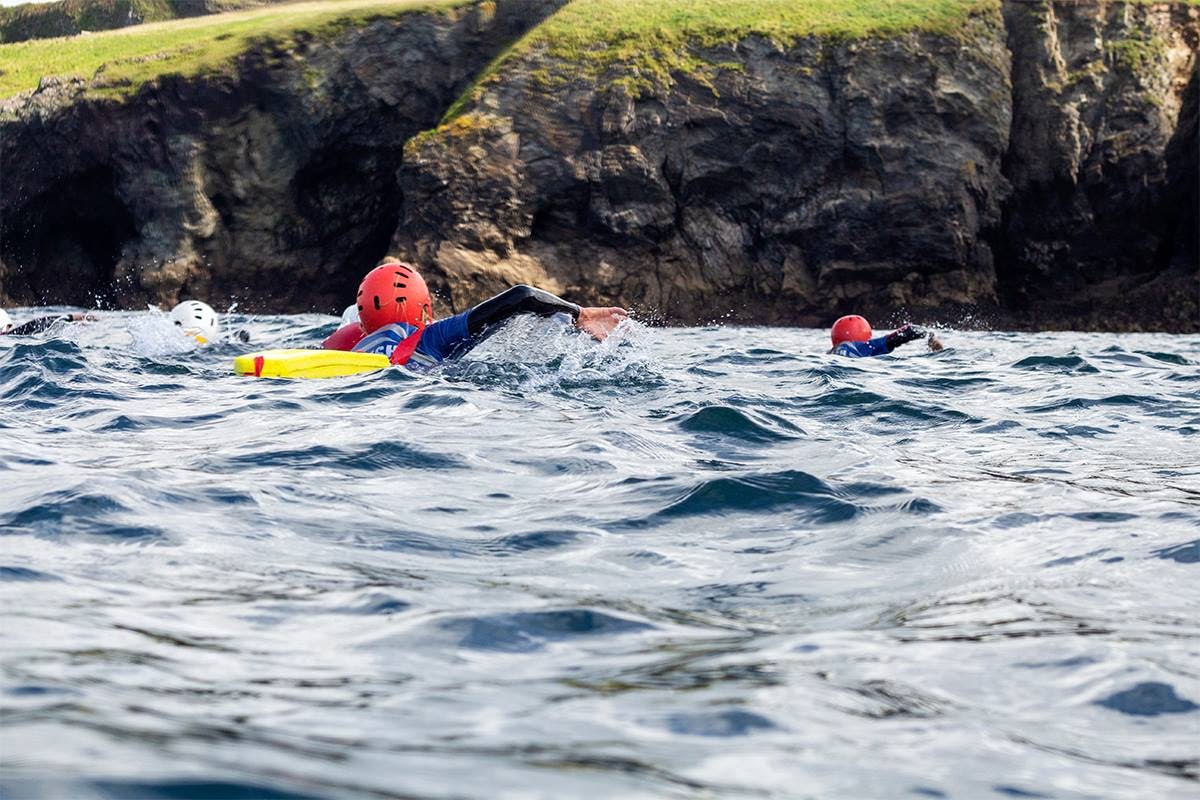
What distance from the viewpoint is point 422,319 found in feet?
34.6

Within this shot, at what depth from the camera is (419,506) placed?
5273 mm

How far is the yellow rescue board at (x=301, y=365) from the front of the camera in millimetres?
9641

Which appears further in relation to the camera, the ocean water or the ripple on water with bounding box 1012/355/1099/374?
the ripple on water with bounding box 1012/355/1099/374

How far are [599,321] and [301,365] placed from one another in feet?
7.81

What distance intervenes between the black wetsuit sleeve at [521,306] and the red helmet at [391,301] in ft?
4.02

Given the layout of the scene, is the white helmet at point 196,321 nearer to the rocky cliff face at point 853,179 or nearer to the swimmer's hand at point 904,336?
the swimmer's hand at point 904,336

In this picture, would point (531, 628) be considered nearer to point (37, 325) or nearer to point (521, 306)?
point (521, 306)

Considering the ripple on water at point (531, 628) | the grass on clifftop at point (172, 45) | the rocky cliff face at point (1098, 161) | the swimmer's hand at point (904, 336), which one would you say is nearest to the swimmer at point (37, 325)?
the swimmer's hand at point (904, 336)

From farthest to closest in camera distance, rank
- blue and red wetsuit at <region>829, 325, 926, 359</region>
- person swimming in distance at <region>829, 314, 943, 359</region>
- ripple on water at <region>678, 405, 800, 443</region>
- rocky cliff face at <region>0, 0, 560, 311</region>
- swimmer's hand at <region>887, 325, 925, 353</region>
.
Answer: rocky cliff face at <region>0, 0, 560, 311</region> < blue and red wetsuit at <region>829, 325, 926, 359</region> < person swimming in distance at <region>829, 314, 943, 359</region> < swimmer's hand at <region>887, 325, 925, 353</region> < ripple on water at <region>678, 405, 800, 443</region>

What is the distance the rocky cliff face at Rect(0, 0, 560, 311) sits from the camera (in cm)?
3219

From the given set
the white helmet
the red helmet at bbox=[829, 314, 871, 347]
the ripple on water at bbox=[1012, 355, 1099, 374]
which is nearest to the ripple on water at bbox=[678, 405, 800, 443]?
the ripple on water at bbox=[1012, 355, 1099, 374]

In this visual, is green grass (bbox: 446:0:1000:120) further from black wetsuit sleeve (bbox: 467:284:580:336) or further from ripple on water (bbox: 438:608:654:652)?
ripple on water (bbox: 438:608:654:652)

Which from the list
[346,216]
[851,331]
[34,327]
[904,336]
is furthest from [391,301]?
[346,216]

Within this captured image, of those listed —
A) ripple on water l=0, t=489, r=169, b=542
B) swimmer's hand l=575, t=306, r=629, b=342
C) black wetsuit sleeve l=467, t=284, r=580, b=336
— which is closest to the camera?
ripple on water l=0, t=489, r=169, b=542
